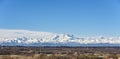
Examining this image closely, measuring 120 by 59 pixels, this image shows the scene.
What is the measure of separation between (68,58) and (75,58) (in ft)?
5.42

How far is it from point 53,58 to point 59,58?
200 centimetres

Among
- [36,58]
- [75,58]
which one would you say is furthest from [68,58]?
[36,58]

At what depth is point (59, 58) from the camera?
Answer: 88.8 meters

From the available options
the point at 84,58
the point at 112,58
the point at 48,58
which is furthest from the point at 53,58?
the point at 112,58

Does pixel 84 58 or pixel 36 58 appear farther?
pixel 84 58

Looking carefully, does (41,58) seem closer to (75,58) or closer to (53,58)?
(53,58)

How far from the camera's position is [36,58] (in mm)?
84562

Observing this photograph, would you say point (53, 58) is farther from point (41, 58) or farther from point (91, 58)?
point (91, 58)

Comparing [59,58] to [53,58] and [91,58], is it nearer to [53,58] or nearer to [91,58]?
[53,58]

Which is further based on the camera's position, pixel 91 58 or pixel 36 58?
pixel 91 58

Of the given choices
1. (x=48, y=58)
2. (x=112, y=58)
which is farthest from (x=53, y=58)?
(x=112, y=58)

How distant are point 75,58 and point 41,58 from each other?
326 inches

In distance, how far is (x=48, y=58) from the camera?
285ft

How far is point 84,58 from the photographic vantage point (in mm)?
90062
